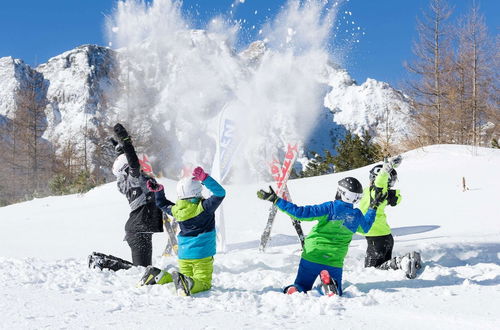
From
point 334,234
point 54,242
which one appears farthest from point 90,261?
point 54,242

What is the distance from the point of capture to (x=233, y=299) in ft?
11.1

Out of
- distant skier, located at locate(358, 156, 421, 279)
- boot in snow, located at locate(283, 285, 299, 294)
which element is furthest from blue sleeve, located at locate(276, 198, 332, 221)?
distant skier, located at locate(358, 156, 421, 279)

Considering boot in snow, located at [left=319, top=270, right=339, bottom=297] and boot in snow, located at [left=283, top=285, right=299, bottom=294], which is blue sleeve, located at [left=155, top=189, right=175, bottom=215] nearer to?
boot in snow, located at [left=283, top=285, right=299, bottom=294]

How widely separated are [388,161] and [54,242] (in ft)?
18.7

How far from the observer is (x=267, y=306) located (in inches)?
127

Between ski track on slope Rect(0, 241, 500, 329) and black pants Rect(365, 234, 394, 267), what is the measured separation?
0.24 metres

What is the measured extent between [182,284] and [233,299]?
462 mm

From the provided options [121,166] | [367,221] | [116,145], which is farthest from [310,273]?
[116,145]

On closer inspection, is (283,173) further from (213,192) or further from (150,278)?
(150,278)

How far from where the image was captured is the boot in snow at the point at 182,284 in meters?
3.49

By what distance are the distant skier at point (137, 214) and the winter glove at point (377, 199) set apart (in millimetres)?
2387

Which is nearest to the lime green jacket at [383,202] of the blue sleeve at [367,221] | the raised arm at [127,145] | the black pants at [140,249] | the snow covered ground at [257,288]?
the blue sleeve at [367,221]

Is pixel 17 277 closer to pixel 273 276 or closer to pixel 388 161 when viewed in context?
pixel 273 276

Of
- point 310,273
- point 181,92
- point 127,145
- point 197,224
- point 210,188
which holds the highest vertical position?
point 181,92
